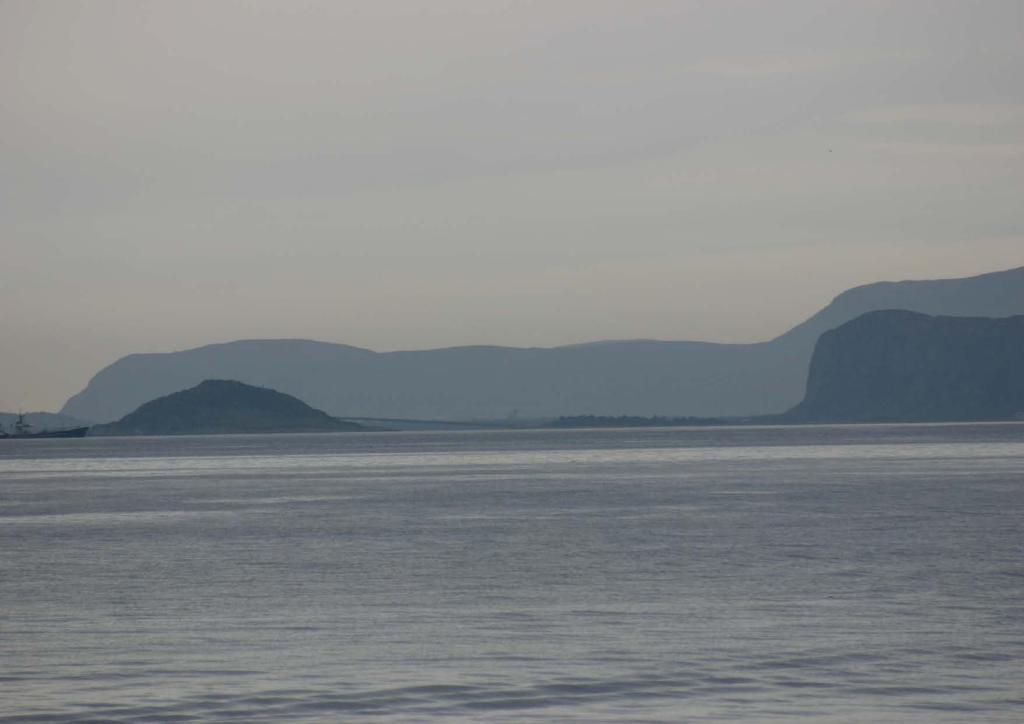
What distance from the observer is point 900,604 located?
31609 millimetres

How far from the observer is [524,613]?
3095cm

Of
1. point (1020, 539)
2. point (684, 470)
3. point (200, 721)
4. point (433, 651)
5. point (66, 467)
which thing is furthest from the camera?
point (66, 467)

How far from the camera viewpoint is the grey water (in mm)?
21922

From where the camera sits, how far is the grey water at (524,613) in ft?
71.9

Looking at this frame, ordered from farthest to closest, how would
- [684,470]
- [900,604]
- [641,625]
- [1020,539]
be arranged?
[684,470] → [1020,539] → [900,604] → [641,625]

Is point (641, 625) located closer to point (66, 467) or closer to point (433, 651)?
point (433, 651)

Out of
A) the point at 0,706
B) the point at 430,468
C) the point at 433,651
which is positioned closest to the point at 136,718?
the point at 0,706

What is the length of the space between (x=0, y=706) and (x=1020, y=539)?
34.0 m

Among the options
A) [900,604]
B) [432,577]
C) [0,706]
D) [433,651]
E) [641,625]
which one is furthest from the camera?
[432,577]

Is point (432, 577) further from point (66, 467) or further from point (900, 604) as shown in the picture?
point (66, 467)

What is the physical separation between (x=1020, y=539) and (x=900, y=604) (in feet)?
56.8

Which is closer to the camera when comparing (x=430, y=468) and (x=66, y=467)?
(x=430, y=468)

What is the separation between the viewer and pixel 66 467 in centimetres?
16038

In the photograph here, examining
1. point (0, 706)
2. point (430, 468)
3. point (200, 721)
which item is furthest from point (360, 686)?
point (430, 468)
